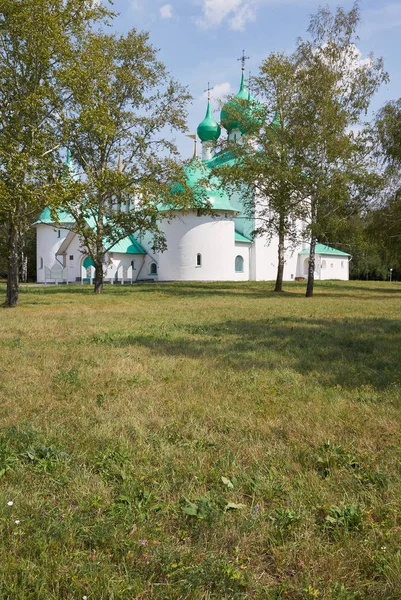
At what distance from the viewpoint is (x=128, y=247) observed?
46.8m

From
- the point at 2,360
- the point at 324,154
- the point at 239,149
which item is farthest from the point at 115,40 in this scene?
the point at 2,360

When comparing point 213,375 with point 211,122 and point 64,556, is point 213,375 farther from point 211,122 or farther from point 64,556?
point 211,122

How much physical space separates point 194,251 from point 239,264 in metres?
6.01

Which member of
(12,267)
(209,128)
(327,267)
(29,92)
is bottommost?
(12,267)

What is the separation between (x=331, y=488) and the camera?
3025 millimetres

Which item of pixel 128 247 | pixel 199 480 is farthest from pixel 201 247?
pixel 199 480

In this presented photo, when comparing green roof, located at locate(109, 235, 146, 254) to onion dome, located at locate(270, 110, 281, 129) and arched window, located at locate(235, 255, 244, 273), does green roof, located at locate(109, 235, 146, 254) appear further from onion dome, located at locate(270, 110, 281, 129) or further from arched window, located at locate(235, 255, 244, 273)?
onion dome, located at locate(270, 110, 281, 129)

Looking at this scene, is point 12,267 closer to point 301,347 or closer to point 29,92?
point 29,92

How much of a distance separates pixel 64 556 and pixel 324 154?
931 inches

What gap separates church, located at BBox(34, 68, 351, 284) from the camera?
42.7 meters

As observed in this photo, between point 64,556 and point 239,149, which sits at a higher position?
point 239,149

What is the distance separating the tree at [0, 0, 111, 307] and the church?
22.4 meters

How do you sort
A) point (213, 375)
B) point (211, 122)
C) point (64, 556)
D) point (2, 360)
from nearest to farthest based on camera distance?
point (64, 556) → point (213, 375) → point (2, 360) → point (211, 122)

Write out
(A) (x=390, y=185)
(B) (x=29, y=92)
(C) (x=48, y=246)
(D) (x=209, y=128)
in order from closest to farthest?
(B) (x=29, y=92), (A) (x=390, y=185), (D) (x=209, y=128), (C) (x=48, y=246)
